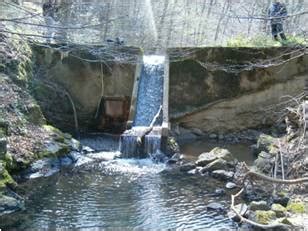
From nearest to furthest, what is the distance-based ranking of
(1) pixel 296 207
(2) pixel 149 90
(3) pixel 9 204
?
(1) pixel 296 207 < (3) pixel 9 204 < (2) pixel 149 90

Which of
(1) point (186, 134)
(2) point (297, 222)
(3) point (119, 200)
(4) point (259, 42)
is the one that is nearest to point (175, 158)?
A: (1) point (186, 134)

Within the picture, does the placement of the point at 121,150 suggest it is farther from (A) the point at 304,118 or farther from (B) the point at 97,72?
(A) the point at 304,118

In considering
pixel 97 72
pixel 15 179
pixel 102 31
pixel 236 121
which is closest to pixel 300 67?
pixel 236 121

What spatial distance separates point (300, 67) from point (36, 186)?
25.6 ft

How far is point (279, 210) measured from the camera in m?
6.23

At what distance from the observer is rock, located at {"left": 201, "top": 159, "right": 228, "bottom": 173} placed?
8930mm

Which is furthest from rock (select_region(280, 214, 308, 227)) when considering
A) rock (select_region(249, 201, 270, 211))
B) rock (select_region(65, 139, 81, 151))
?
rock (select_region(65, 139, 81, 151))

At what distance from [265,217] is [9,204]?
358 centimetres

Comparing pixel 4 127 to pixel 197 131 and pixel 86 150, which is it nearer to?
pixel 86 150

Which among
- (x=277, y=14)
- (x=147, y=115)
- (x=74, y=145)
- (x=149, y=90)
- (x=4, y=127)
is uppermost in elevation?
(x=277, y=14)

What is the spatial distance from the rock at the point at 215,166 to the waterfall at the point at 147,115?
157 centimetres

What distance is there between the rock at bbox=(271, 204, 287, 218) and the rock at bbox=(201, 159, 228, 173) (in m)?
2.54

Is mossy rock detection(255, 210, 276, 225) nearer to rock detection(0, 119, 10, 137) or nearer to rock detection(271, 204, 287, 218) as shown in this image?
rock detection(271, 204, 287, 218)

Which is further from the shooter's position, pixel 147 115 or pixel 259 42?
pixel 259 42
